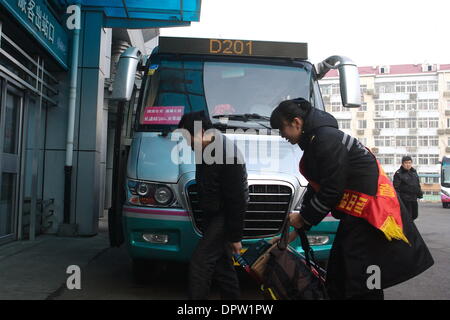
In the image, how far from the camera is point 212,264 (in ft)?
12.2

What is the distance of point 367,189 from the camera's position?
2779 mm

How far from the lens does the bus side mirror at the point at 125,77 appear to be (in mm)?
5336

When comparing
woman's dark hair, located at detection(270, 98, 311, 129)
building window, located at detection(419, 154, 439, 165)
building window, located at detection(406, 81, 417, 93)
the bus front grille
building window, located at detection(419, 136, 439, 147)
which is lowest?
the bus front grille

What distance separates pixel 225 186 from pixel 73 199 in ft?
20.7

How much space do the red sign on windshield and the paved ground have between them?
1587 mm

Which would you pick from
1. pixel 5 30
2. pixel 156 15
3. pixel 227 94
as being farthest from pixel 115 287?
pixel 156 15

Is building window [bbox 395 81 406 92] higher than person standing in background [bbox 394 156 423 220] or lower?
higher

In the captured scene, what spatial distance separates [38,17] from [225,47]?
3432mm

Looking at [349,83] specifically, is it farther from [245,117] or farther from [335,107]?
[335,107]

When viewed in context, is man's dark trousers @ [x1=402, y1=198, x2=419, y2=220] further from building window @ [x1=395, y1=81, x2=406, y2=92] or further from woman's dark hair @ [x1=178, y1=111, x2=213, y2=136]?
building window @ [x1=395, y1=81, x2=406, y2=92]

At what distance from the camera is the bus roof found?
5711 mm

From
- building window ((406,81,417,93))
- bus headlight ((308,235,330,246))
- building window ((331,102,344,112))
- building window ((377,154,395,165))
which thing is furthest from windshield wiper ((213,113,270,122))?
building window ((406,81,417,93))
